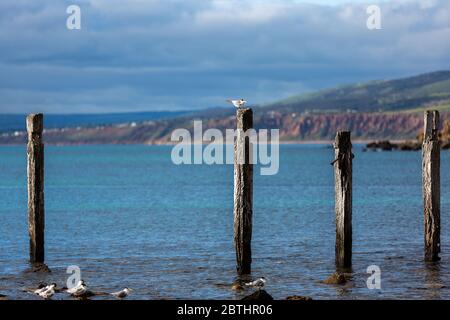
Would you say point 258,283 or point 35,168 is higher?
point 35,168

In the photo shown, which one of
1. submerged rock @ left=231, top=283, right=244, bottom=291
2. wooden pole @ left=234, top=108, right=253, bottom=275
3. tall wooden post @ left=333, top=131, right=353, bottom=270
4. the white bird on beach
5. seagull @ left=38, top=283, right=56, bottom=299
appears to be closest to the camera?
seagull @ left=38, top=283, right=56, bottom=299

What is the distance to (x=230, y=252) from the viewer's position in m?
35.7

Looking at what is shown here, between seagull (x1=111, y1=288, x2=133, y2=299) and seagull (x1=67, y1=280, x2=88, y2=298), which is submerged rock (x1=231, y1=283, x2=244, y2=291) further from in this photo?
seagull (x1=67, y1=280, x2=88, y2=298)

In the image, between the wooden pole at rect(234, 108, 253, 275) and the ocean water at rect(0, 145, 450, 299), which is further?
the ocean water at rect(0, 145, 450, 299)

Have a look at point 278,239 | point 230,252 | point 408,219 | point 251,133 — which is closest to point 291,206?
point 408,219

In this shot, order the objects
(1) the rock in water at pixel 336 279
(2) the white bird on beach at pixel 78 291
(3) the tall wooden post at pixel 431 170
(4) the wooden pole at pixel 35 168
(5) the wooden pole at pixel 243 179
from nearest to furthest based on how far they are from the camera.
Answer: (2) the white bird on beach at pixel 78 291 < (5) the wooden pole at pixel 243 179 < (1) the rock in water at pixel 336 279 < (3) the tall wooden post at pixel 431 170 < (4) the wooden pole at pixel 35 168

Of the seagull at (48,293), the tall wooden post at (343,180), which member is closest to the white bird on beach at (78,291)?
the seagull at (48,293)

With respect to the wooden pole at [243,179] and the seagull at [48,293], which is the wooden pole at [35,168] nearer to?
the seagull at [48,293]

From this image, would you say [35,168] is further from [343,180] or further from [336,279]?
[336,279]

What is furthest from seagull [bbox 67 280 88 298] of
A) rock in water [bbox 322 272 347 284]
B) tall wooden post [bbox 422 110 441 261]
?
tall wooden post [bbox 422 110 441 261]

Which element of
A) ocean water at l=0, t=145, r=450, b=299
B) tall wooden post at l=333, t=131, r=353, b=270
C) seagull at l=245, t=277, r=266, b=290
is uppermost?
tall wooden post at l=333, t=131, r=353, b=270

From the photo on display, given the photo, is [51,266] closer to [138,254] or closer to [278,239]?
[138,254]

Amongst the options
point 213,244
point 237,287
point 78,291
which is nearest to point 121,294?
point 78,291

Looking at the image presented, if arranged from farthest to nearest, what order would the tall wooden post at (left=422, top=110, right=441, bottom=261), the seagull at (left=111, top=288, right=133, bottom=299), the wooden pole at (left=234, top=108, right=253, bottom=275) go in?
1. the tall wooden post at (left=422, top=110, right=441, bottom=261)
2. the wooden pole at (left=234, top=108, right=253, bottom=275)
3. the seagull at (left=111, top=288, right=133, bottom=299)
